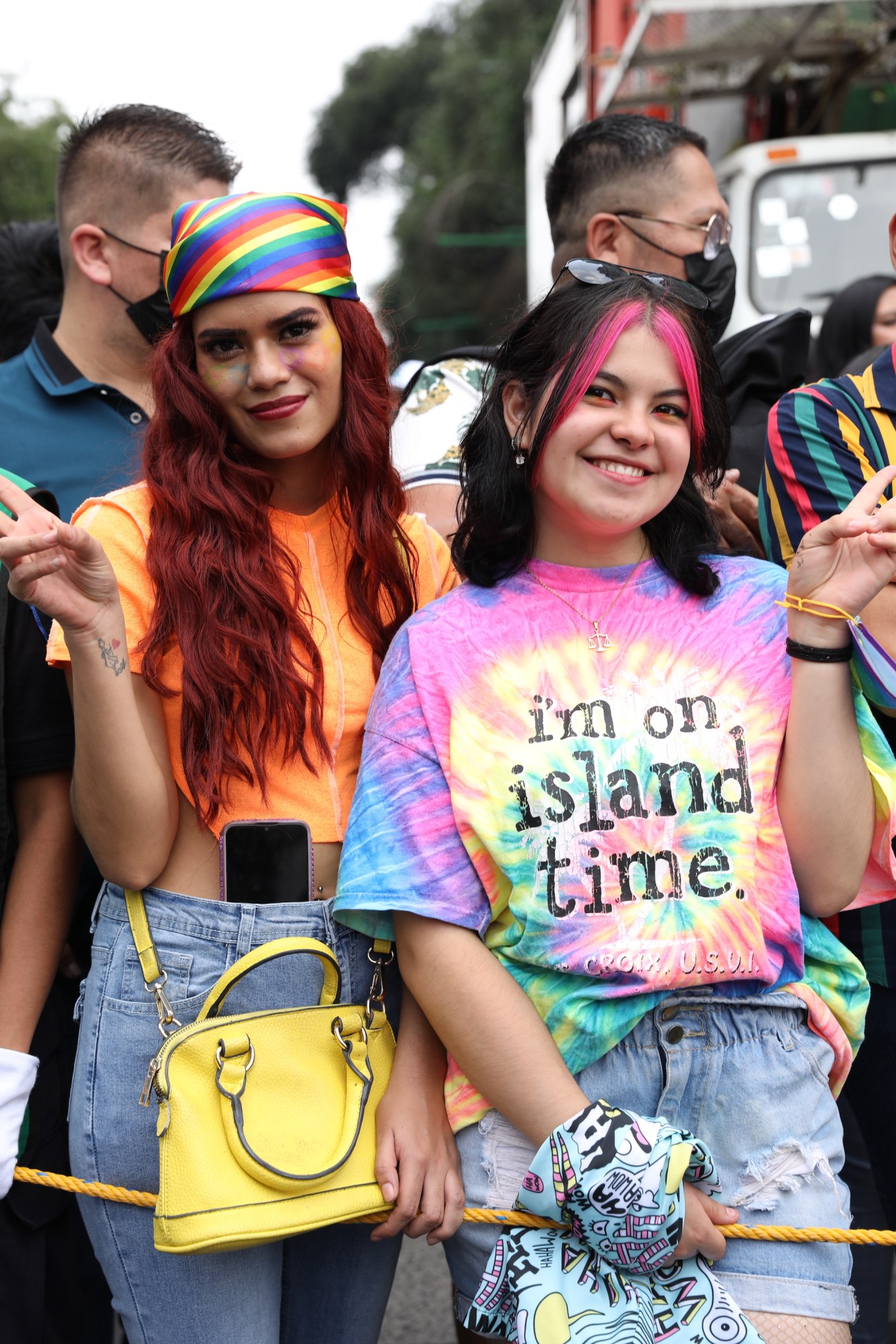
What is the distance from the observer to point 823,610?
6.17ft

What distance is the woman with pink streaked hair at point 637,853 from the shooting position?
184cm

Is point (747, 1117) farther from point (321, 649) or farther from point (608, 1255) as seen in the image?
point (321, 649)

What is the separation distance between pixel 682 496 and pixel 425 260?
28.0m

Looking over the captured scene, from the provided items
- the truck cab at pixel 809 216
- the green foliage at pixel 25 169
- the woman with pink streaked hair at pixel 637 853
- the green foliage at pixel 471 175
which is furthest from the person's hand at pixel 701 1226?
the green foliage at pixel 471 175

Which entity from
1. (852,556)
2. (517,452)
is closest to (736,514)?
(517,452)

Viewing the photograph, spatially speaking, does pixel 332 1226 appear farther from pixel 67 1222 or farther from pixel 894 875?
pixel 894 875

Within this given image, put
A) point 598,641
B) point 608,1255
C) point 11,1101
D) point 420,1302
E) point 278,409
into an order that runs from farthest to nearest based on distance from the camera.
Answer: point 420,1302, point 278,409, point 11,1101, point 598,641, point 608,1255

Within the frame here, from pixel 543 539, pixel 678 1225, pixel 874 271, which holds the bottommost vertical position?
pixel 678 1225

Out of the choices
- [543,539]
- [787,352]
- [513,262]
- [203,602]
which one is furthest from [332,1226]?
[513,262]

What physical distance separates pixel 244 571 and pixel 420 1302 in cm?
261

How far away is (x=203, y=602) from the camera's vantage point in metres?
2.09

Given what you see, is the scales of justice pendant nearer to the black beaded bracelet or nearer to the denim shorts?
the black beaded bracelet

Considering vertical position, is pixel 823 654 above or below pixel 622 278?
below

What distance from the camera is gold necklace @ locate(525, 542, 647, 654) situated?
200 centimetres
